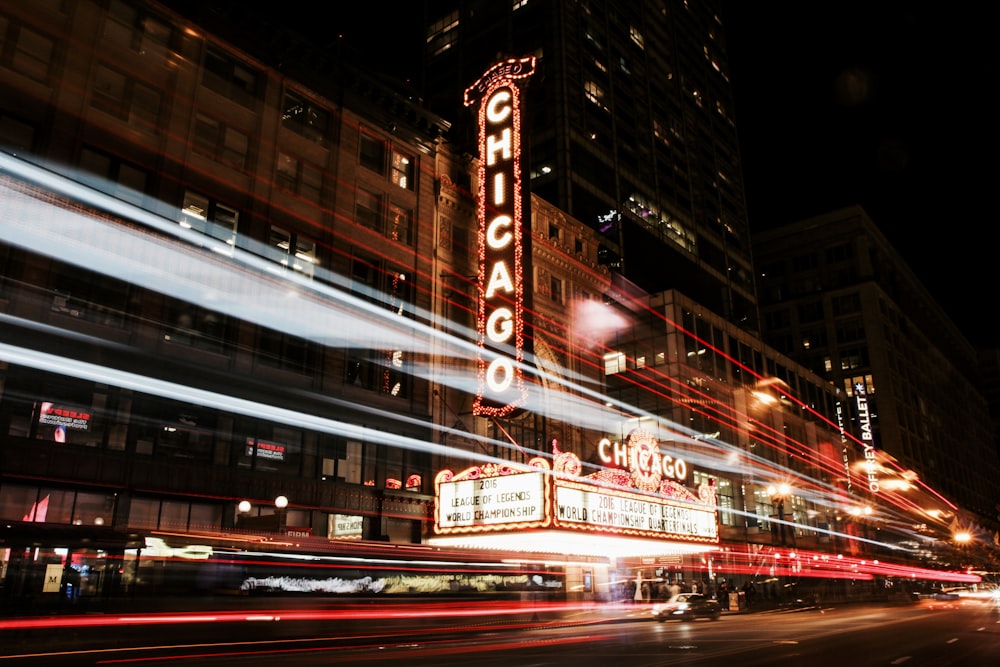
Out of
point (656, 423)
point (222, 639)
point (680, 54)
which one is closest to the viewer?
point (222, 639)

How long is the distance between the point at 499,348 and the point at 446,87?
176 feet

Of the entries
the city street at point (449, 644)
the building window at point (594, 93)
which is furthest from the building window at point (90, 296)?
the building window at point (594, 93)

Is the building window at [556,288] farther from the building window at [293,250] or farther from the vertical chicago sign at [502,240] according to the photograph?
the building window at [293,250]

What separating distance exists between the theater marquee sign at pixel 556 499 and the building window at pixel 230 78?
17.8 m

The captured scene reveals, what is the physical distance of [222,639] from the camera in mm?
16922

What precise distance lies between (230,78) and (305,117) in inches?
143

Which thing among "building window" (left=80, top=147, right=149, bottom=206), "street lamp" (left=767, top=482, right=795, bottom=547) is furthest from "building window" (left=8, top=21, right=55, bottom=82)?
"street lamp" (left=767, top=482, right=795, bottom=547)

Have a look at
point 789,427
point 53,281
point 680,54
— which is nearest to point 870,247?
point 680,54

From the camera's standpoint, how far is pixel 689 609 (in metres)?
35.5

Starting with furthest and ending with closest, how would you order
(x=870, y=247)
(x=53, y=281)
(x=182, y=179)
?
(x=870, y=247), (x=182, y=179), (x=53, y=281)

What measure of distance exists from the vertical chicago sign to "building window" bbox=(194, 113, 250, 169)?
37.3 ft

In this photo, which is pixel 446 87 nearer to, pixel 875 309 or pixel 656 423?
pixel 656 423

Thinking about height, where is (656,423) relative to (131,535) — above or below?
above

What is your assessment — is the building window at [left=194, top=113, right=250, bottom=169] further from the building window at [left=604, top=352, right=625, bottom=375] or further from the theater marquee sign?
the building window at [left=604, top=352, right=625, bottom=375]
